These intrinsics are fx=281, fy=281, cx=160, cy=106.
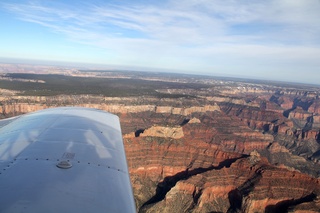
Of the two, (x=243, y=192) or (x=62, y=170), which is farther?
(x=243, y=192)

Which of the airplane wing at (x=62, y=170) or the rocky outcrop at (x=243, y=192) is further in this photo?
the rocky outcrop at (x=243, y=192)

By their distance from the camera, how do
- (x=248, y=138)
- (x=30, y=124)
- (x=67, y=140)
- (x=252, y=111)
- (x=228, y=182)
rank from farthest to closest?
(x=252, y=111), (x=248, y=138), (x=228, y=182), (x=30, y=124), (x=67, y=140)

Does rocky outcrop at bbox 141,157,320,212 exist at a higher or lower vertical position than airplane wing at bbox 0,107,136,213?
lower

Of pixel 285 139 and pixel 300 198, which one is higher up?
pixel 300 198

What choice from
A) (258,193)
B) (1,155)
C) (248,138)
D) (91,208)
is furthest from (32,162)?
(248,138)

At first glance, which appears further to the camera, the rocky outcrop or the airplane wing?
the rocky outcrop

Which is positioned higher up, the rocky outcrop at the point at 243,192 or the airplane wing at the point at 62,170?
the airplane wing at the point at 62,170

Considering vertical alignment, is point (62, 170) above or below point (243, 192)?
above

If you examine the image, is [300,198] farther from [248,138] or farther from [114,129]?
[248,138]
